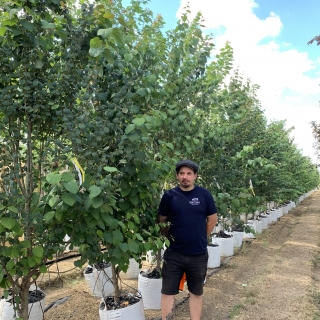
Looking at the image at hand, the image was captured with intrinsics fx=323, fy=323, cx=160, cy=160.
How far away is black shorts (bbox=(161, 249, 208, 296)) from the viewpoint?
9.69 feet

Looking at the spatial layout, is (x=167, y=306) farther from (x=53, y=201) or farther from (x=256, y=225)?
(x=256, y=225)

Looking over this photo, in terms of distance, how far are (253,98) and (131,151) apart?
5329 mm

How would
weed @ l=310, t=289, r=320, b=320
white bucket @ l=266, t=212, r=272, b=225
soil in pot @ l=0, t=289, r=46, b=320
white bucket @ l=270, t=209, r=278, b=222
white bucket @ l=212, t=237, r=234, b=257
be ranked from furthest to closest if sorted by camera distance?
white bucket @ l=270, t=209, r=278, b=222, white bucket @ l=266, t=212, r=272, b=225, white bucket @ l=212, t=237, r=234, b=257, weed @ l=310, t=289, r=320, b=320, soil in pot @ l=0, t=289, r=46, b=320

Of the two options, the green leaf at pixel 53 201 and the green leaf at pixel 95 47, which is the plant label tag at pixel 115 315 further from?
the green leaf at pixel 95 47

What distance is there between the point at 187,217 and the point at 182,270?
0.51 meters

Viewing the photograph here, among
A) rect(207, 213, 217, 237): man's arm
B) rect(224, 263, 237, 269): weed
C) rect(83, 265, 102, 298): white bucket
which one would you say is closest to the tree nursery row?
rect(207, 213, 217, 237): man's arm

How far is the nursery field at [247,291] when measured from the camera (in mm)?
3928

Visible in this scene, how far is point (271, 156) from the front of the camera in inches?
302

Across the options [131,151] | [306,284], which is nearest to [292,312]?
[306,284]

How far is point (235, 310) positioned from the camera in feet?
13.2

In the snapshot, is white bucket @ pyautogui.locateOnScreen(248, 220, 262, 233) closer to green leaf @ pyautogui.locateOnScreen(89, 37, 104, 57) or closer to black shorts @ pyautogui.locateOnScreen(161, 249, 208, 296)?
black shorts @ pyautogui.locateOnScreen(161, 249, 208, 296)

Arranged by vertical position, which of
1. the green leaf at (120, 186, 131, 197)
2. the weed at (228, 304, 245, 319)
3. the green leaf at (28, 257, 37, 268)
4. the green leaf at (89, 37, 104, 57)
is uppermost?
the green leaf at (89, 37, 104, 57)

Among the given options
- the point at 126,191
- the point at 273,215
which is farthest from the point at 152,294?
the point at 273,215

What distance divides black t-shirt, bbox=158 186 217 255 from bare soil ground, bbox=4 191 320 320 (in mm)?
1125
